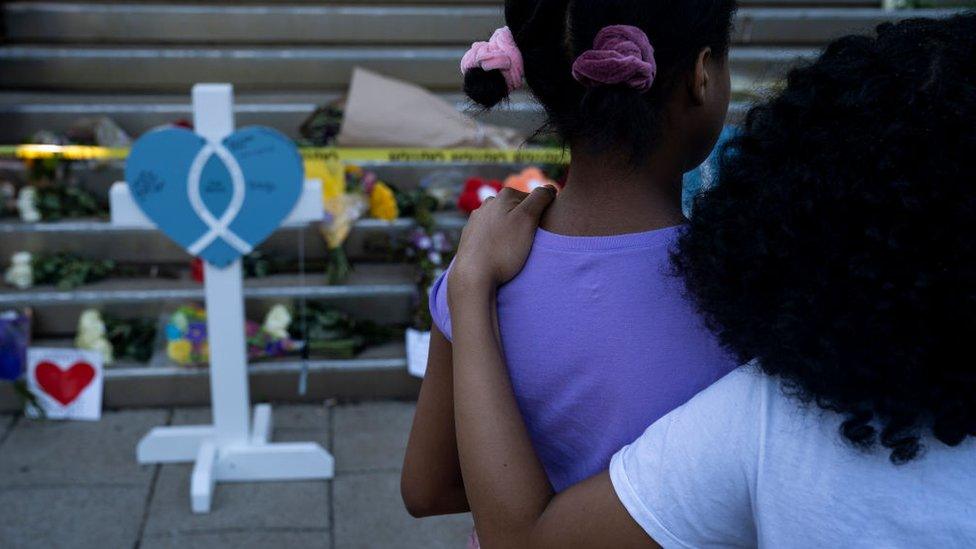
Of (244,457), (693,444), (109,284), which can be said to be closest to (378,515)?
(244,457)

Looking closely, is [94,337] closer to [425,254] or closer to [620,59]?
[425,254]

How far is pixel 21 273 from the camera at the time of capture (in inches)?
184

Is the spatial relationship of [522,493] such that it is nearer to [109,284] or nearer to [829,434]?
[829,434]

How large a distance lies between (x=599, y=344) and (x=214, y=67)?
5011mm

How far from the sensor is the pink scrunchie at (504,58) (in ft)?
4.09

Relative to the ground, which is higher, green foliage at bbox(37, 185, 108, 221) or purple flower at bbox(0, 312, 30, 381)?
green foliage at bbox(37, 185, 108, 221)

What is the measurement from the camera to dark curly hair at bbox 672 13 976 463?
0.90 meters

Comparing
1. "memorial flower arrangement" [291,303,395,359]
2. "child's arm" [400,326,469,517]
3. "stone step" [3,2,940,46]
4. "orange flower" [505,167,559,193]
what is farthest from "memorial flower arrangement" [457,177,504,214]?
"child's arm" [400,326,469,517]

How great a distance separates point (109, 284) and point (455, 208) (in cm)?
182

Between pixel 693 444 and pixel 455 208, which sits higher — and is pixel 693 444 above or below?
above

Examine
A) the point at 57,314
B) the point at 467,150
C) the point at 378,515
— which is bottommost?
the point at 378,515

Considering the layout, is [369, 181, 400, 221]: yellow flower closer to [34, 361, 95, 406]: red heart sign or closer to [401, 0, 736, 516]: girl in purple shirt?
[34, 361, 95, 406]: red heart sign

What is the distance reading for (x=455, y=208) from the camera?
210 inches

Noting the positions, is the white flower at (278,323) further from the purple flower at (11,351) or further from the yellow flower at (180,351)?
the purple flower at (11,351)
